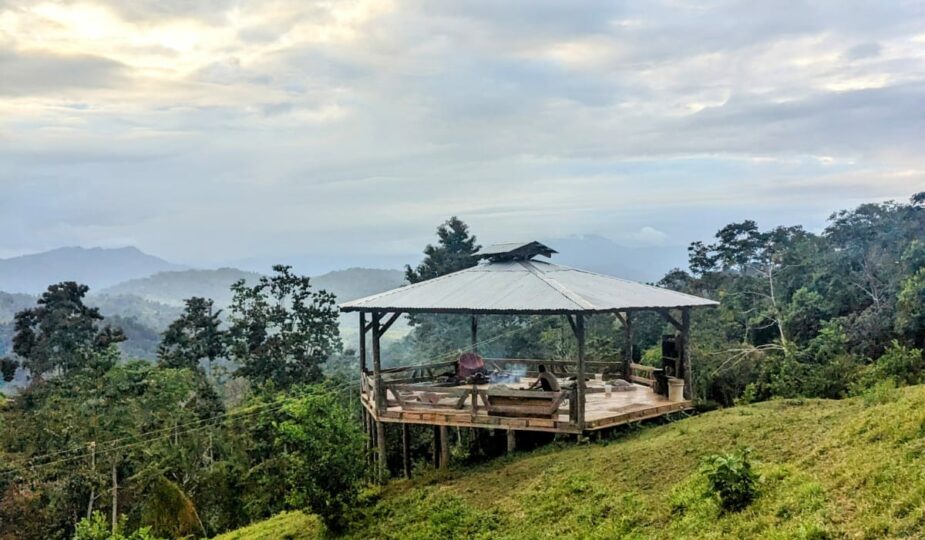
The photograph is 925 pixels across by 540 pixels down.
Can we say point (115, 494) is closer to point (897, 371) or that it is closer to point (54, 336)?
point (54, 336)

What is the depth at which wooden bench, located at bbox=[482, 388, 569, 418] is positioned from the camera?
1226cm

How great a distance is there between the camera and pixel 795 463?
765 centimetres

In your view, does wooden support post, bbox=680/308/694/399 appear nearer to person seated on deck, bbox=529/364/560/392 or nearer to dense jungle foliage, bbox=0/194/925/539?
dense jungle foliage, bbox=0/194/925/539

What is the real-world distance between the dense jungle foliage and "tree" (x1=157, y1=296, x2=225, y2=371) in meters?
0.07

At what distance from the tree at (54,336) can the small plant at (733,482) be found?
30.9 metres

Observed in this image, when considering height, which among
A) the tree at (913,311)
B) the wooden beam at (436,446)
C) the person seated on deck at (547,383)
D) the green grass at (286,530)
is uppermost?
the tree at (913,311)

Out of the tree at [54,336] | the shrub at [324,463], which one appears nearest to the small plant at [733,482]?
the shrub at [324,463]

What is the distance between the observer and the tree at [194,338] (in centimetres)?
3144

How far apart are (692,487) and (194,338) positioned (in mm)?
28593

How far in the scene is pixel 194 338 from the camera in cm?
3173

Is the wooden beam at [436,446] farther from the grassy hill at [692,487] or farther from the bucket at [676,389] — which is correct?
the bucket at [676,389]

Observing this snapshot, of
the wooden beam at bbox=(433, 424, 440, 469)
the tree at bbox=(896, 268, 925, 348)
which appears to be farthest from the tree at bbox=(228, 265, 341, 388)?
the tree at bbox=(896, 268, 925, 348)

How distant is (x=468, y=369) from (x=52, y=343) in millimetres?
25600

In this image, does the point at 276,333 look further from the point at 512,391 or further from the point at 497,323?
the point at 512,391
